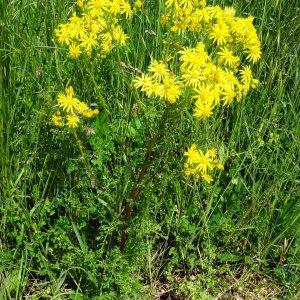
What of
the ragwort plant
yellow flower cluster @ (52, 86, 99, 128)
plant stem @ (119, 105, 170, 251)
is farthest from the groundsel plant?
yellow flower cluster @ (52, 86, 99, 128)

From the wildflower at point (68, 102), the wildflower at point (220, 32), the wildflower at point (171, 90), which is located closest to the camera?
the wildflower at point (171, 90)

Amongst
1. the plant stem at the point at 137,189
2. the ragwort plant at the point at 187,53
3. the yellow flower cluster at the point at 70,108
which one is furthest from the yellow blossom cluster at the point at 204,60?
the yellow flower cluster at the point at 70,108

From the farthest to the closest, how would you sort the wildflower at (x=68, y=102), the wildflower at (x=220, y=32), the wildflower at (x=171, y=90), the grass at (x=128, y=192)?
1. the grass at (x=128, y=192)
2. the wildflower at (x=68, y=102)
3. the wildflower at (x=220, y=32)
4. the wildflower at (x=171, y=90)

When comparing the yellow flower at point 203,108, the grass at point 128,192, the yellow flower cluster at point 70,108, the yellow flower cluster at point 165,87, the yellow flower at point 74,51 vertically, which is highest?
the yellow flower at point 74,51

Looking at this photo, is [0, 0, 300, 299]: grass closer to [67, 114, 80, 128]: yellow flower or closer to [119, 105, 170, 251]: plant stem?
[119, 105, 170, 251]: plant stem

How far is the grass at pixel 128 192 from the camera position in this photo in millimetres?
2168

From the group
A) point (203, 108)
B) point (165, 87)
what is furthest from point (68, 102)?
point (203, 108)

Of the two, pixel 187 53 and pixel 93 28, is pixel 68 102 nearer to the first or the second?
pixel 93 28

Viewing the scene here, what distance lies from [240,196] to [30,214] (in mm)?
981

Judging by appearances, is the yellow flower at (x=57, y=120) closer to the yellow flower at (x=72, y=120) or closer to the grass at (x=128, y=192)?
the yellow flower at (x=72, y=120)

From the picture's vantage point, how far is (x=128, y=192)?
222 cm

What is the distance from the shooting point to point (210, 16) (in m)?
1.88

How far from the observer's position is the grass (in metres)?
2.17

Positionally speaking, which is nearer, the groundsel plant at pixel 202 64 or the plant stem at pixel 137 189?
the groundsel plant at pixel 202 64
